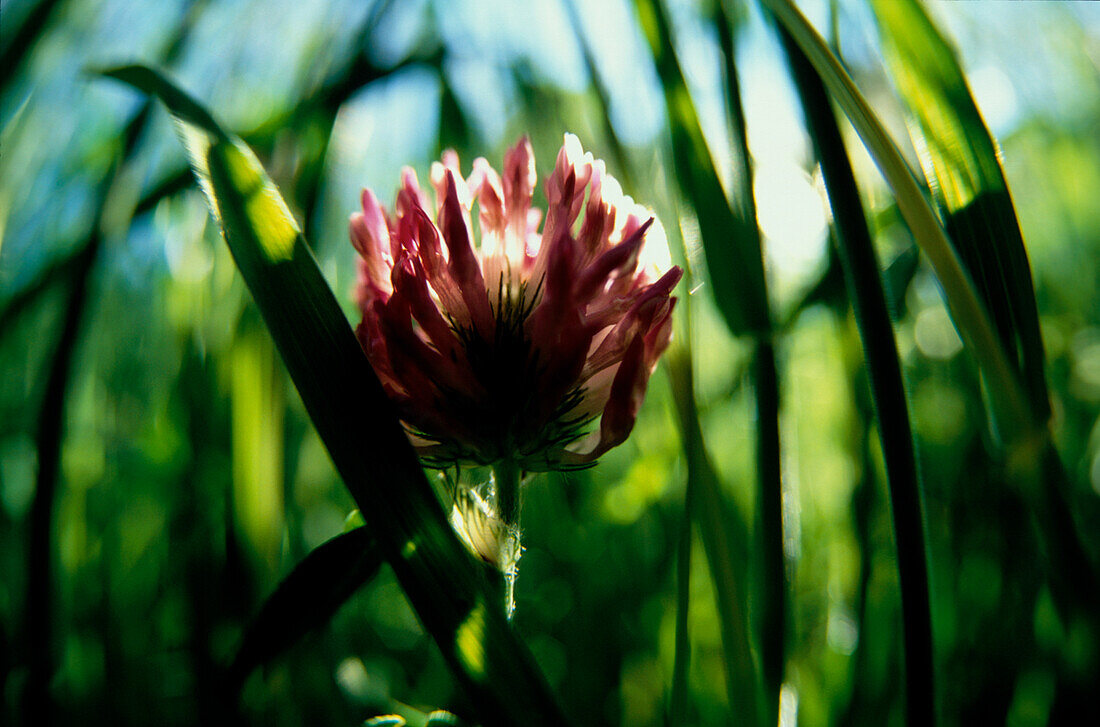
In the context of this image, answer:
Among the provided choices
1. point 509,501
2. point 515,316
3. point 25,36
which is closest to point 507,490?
point 509,501

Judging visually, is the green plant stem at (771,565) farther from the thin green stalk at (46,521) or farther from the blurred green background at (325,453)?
the thin green stalk at (46,521)

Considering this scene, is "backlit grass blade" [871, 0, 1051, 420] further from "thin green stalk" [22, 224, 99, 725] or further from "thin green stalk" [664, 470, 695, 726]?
"thin green stalk" [22, 224, 99, 725]

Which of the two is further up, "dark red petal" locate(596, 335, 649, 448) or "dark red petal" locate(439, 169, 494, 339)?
"dark red petal" locate(439, 169, 494, 339)

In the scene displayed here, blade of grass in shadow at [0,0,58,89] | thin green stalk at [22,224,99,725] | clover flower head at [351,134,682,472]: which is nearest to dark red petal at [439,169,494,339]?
clover flower head at [351,134,682,472]

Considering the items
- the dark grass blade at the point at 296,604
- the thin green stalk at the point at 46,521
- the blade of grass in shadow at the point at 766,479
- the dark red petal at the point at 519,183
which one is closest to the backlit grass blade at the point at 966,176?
the blade of grass in shadow at the point at 766,479

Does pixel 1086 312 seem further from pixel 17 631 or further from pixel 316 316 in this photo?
pixel 17 631

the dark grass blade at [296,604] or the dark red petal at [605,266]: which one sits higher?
the dark red petal at [605,266]
